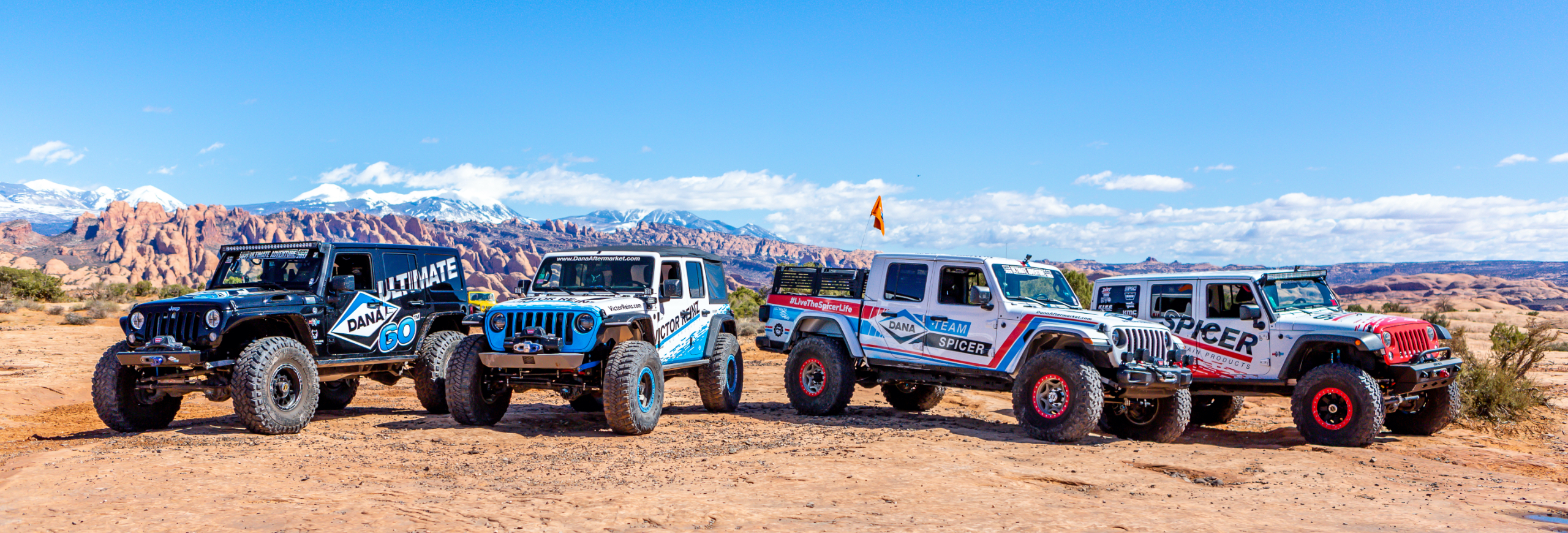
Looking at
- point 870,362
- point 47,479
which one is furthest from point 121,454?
point 870,362

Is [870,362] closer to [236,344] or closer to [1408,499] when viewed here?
[1408,499]

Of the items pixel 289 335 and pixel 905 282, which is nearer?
pixel 289 335

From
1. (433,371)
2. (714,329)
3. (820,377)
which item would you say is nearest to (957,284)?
(820,377)

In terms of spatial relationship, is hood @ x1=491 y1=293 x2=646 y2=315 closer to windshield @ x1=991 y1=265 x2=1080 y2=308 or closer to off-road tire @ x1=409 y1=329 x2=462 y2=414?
off-road tire @ x1=409 y1=329 x2=462 y2=414

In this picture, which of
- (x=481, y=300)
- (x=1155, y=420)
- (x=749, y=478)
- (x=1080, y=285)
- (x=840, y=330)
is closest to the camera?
(x=749, y=478)

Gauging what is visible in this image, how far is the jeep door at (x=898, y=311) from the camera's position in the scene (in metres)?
12.2

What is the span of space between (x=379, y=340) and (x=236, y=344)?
1.57 m

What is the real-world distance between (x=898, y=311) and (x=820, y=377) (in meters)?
1.47

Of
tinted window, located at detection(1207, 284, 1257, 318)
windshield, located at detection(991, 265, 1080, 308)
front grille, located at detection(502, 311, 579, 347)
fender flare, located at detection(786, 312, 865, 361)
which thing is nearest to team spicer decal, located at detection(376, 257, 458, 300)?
front grille, located at detection(502, 311, 579, 347)

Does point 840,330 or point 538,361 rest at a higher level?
point 840,330

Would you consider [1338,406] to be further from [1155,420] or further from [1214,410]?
[1214,410]

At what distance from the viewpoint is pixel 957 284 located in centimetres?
1202

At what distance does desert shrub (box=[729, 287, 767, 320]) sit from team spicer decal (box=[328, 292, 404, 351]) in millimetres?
23725

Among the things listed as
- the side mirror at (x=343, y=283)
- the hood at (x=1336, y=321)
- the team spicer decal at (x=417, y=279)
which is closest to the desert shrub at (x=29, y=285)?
the team spicer decal at (x=417, y=279)
